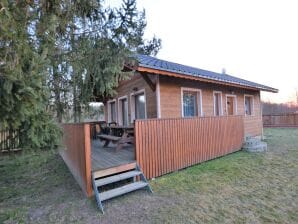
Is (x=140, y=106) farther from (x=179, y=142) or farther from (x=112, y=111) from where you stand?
(x=112, y=111)

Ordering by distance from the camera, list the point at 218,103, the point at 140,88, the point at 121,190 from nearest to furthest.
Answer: the point at 121,190
the point at 140,88
the point at 218,103

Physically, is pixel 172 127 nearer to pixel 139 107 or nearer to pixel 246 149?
pixel 139 107

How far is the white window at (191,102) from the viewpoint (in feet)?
25.6

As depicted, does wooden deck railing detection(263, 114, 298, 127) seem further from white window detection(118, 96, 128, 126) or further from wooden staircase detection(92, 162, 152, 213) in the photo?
wooden staircase detection(92, 162, 152, 213)

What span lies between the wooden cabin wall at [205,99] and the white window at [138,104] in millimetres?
1000

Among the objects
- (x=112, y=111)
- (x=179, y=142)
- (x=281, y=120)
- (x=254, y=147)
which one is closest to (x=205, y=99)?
(x=254, y=147)

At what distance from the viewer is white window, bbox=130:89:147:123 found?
25.6 feet

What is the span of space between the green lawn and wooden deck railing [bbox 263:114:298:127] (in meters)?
14.6

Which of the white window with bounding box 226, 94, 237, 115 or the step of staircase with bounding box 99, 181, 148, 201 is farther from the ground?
the white window with bounding box 226, 94, 237, 115

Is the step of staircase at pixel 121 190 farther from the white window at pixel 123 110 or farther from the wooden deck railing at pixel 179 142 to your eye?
the white window at pixel 123 110

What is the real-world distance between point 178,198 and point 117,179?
124cm

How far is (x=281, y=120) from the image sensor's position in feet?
62.1

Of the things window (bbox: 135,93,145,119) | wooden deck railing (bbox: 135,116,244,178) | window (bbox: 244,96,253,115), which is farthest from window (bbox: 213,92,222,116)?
window (bbox: 135,93,145,119)

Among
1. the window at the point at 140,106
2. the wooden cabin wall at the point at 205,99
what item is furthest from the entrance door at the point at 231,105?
the window at the point at 140,106
